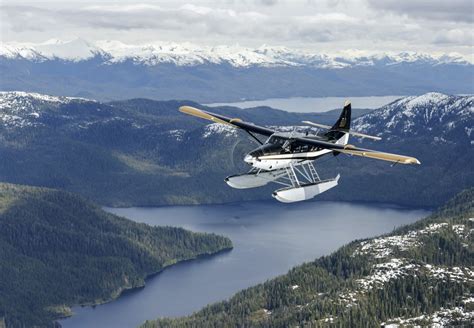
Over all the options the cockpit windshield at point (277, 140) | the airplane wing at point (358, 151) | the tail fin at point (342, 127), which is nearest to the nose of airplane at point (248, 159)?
the cockpit windshield at point (277, 140)

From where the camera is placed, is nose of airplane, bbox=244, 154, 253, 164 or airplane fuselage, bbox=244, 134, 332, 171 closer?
nose of airplane, bbox=244, 154, 253, 164

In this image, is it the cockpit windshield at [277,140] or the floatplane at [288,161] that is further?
the cockpit windshield at [277,140]

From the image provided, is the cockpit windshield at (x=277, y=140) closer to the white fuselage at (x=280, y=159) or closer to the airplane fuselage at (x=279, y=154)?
the airplane fuselage at (x=279, y=154)

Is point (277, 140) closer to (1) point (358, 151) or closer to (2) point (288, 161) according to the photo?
(2) point (288, 161)

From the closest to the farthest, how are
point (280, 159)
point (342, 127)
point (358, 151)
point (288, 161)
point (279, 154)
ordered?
point (358, 151), point (279, 154), point (280, 159), point (288, 161), point (342, 127)

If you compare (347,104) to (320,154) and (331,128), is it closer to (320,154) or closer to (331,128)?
(331,128)

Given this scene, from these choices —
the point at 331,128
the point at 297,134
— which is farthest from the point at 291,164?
the point at 331,128

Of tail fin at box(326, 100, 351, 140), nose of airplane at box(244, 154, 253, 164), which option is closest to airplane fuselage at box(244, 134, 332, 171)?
nose of airplane at box(244, 154, 253, 164)

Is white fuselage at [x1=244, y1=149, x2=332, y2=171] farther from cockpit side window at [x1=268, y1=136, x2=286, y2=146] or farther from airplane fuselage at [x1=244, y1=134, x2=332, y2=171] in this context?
cockpit side window at [x1=268, y1=136, x2=286, y2=146]

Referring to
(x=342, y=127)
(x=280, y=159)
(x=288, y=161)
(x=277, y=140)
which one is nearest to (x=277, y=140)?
(x=277, y=140)

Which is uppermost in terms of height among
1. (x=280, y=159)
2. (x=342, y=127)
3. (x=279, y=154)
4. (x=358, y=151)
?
(x=342, y=127)

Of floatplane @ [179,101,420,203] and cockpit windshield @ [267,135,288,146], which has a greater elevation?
cockpit windshield @ [267,135,288,146]
